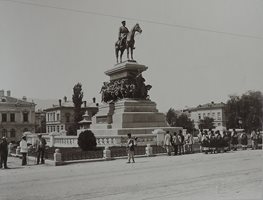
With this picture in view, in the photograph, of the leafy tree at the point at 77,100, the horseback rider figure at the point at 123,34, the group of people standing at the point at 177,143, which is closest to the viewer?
the group of people standing at the point at 177,143

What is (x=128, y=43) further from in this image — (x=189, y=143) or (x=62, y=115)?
(x=62, y=115)

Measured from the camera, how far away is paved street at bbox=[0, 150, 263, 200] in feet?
34.0

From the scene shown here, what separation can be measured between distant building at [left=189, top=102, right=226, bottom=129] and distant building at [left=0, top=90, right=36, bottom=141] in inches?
2281

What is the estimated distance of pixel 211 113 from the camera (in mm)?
115500

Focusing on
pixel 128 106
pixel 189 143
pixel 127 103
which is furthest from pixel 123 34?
pixel 189 143

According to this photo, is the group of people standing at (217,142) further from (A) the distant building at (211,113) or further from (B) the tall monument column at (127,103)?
(A) the distant building at (211,113)

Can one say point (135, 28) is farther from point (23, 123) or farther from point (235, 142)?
point (23, 123)

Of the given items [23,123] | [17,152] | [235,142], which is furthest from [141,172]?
[23,123]

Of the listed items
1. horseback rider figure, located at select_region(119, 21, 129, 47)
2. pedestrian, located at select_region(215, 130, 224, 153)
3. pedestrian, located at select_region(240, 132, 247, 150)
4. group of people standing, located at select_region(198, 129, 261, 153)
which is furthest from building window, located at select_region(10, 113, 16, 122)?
pedestrian, located at select_region(215, 130, 224, 153)

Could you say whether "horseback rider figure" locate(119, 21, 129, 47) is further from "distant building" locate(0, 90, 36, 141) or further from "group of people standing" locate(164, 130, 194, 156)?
"distant building" locate(0, 90, 36, 141)

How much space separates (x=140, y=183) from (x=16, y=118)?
195ft

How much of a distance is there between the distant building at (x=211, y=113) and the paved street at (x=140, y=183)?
319 feet

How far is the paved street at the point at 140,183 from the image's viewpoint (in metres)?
10.4

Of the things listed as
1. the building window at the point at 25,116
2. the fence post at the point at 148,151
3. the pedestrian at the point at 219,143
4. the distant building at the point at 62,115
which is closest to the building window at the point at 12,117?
the building window at the point at 25,116
